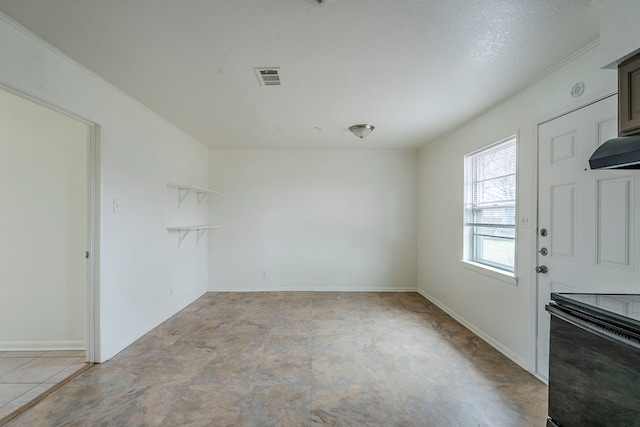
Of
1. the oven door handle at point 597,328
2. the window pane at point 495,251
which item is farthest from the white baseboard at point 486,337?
the oven door handle at point 597,328

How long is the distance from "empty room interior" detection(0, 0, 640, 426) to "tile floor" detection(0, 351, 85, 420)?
0.7 inches

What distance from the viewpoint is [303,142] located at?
4406mm

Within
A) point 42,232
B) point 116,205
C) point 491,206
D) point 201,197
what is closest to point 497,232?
point 491,206

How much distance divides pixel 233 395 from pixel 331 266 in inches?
119

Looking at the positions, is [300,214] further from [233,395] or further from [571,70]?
[571,70]

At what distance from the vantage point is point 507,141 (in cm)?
274

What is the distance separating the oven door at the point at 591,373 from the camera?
97 cm

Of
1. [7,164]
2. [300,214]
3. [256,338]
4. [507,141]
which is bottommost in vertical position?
[256,338]

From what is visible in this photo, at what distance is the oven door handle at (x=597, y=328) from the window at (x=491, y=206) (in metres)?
1.55

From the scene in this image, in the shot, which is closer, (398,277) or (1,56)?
(1,56)

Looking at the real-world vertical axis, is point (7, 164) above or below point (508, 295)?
above

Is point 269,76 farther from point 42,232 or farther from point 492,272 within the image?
point 492,272

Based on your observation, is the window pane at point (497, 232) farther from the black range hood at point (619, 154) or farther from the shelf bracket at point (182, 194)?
the shelf bracket at point (182, 194)

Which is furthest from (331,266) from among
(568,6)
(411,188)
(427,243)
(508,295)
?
(568,6)
